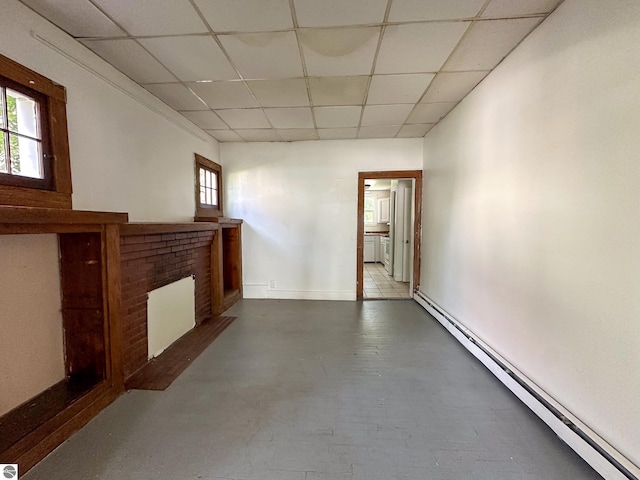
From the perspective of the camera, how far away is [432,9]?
1.77 metres

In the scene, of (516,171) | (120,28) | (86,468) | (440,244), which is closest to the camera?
(86,468)

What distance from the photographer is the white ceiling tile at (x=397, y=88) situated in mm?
2646

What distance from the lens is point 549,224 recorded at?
1.80 m

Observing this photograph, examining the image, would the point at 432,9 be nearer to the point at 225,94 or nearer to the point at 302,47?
the point at 302,47

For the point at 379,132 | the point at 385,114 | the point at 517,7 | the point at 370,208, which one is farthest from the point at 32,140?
the point at 370,208

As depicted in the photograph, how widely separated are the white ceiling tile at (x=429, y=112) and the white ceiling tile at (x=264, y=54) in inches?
66.2

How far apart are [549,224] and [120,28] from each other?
331cm

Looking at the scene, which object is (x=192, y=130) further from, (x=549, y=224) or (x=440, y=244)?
(x=549, y=224)

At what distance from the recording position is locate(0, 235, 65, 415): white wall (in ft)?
5.30

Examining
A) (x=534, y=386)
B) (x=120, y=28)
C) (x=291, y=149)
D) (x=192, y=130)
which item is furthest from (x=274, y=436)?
(x=291, y=149)

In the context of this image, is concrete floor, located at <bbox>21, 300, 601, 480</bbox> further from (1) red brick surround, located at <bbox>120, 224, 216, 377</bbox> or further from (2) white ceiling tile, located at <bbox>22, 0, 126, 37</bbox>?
(2) white ceiling tile, located at <bbox>22, 0, 126, 37</bbox>

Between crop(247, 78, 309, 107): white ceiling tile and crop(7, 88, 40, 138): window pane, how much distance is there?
1.70 meters

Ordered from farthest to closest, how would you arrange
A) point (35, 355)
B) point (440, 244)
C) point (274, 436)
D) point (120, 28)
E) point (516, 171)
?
1. point (440, 244)
2. point (516, 171)
3. point (120, 28)
4. point (35, 355)
5. point (274, 436)

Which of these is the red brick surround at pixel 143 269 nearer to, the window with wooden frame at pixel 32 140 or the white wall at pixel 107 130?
the white wall at pixel 107 130
